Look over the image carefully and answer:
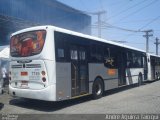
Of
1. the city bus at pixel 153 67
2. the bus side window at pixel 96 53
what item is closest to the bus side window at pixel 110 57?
the bus side window at pixel 96 53

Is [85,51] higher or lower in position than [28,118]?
higher

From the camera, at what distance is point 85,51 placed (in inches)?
419

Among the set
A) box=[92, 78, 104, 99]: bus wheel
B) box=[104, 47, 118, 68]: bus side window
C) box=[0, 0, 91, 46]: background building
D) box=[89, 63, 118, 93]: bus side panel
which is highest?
box=[0, 0, 91, 46]: background building

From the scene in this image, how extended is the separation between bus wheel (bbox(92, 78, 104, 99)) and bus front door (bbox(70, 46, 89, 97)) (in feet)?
2.54

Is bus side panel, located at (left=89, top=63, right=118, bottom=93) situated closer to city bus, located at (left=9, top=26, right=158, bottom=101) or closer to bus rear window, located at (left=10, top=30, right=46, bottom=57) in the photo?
city bus, located at (left=9, top=26, right=158, bottom=101)

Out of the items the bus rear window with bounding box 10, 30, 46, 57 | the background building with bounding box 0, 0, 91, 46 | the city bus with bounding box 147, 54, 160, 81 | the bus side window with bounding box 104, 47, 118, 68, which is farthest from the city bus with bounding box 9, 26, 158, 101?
the background building with bounding box 0, 0, 91, 46

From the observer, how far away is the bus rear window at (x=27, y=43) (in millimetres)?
8781

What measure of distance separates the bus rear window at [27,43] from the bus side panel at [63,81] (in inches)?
40.4

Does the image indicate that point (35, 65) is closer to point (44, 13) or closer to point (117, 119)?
point (117, 119)

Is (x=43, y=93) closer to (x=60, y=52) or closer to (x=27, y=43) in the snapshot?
(x=60, y=52)

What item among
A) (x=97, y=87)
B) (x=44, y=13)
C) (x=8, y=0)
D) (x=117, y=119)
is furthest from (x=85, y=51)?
(x=44, y=13)

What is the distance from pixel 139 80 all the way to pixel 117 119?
11.5 metres

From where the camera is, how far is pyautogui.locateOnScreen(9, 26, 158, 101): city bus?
28.0 ft

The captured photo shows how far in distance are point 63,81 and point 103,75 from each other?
358cm
